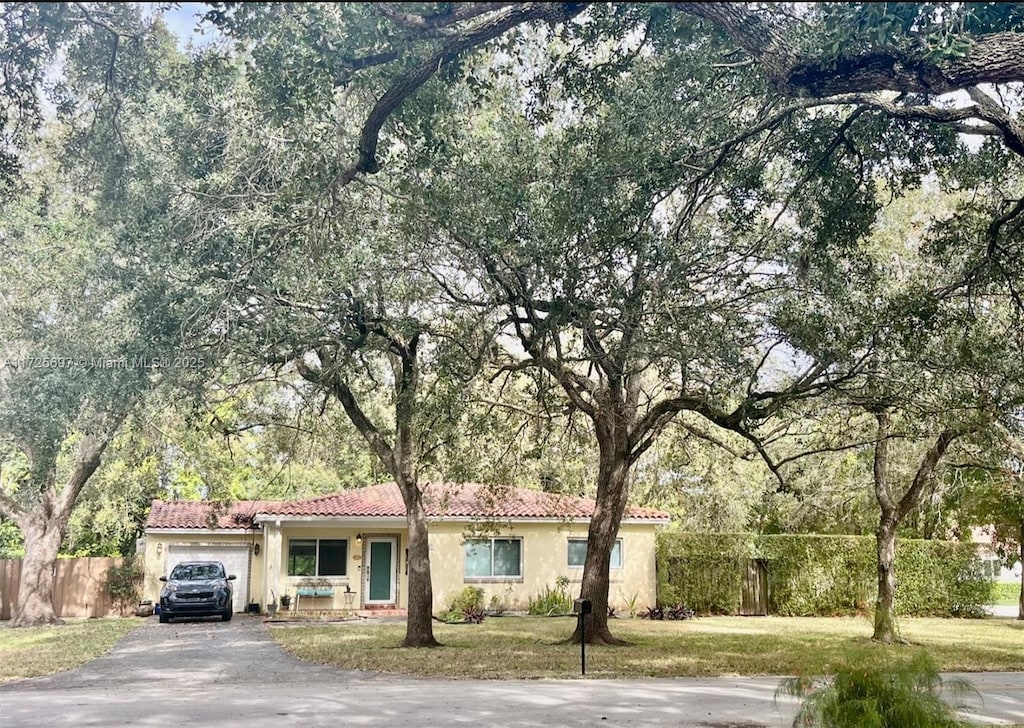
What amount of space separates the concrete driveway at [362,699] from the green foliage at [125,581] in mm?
12686

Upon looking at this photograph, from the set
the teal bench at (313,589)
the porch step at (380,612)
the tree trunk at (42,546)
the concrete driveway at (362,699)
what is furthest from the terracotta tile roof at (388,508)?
the concrete driveway at (362,699)

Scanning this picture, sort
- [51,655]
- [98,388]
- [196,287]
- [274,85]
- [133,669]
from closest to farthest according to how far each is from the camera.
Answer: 1. [274,85]
2. [196,287]
3. [98,388]
4. [133,669]
5. [51,655]

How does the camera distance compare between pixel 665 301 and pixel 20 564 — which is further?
pixel 20 564

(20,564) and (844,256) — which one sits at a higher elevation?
(844,256)

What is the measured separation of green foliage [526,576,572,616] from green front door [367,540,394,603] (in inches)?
162

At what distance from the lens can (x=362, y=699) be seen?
35.7 ft

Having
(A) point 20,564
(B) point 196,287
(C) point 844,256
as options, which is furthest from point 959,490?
(A) point 20,564

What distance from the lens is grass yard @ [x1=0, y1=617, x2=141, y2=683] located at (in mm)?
14164

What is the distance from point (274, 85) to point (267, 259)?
2254mm

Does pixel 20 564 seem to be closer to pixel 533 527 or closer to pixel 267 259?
pixel 533 527

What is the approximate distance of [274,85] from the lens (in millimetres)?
8586

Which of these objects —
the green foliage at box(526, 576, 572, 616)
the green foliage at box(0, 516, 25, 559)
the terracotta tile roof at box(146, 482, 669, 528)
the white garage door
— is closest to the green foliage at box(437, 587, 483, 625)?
the green foliage at box(526, 576, 572, 616)

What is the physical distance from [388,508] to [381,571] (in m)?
2.46

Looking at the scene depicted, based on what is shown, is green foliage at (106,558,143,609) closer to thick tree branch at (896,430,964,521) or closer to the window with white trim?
the window with white trim
